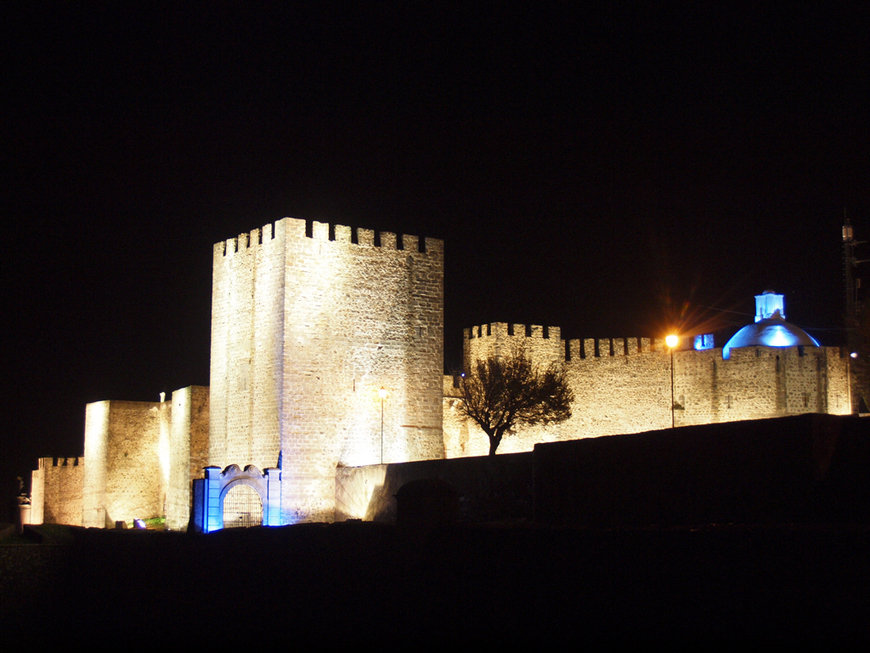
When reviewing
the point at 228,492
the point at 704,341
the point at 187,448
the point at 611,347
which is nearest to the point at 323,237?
the point at 228,492

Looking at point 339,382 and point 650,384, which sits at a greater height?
point 650,384

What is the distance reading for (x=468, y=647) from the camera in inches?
347

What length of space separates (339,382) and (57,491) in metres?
17.0

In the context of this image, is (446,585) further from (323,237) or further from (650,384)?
(650,384)

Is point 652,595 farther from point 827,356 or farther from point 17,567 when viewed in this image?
point 827,356

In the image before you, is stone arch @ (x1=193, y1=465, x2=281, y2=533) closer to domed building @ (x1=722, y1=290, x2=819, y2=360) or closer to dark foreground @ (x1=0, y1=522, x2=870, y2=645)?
dark foreground @ (x1=0, y1=522, x2=870, y2=645)

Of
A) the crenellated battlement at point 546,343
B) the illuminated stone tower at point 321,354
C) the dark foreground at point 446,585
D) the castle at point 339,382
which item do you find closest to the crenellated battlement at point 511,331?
the crenellated battlement at point 546,343

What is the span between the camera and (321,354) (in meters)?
21.2

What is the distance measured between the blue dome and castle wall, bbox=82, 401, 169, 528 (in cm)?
1688

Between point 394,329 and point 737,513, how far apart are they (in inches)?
560

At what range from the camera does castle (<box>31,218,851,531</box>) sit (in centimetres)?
2067

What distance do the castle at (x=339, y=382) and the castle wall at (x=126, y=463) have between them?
6.83 ft

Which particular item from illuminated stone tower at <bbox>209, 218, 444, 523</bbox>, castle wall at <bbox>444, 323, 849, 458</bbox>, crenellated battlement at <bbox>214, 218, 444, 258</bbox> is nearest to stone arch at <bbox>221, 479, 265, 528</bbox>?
illuminated stone tower at <bbox>209, 218, 444, 523</bbox>

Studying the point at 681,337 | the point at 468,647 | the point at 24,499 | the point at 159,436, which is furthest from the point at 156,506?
the point at 468,647
